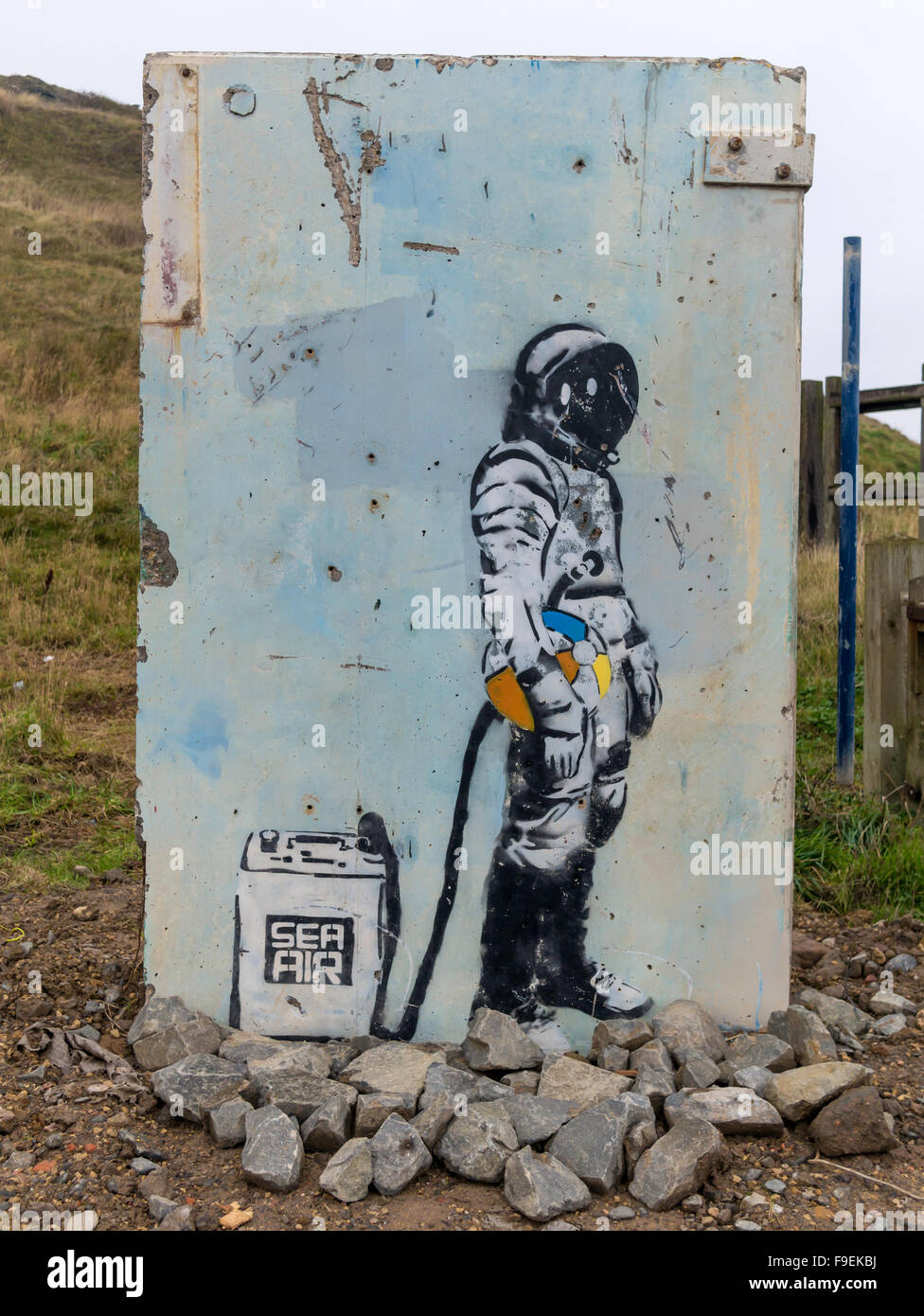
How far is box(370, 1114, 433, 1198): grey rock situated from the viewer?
7.77 feet

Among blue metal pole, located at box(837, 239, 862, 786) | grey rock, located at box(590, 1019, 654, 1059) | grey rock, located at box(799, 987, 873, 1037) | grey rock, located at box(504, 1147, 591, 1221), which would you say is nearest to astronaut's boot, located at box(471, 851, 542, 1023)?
grey rock, located at box(590, 1019, 654, 1059)

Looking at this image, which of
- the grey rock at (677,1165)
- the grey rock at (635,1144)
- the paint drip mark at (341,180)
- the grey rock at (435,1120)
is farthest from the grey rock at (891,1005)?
the paint drip mark at (341,180)

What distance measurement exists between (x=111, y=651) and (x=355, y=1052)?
5.27 metres

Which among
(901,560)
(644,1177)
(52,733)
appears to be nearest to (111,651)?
(52,733)

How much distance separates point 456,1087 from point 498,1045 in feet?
0.75

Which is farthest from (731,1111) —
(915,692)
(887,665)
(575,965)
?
(887,665)

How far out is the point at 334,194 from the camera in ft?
9.67

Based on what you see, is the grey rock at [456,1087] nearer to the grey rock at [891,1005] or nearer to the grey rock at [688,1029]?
the grey rock at [688,1029]

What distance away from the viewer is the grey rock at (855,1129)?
8.29 feet

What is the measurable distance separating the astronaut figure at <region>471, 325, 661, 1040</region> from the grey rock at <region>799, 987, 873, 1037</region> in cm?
62

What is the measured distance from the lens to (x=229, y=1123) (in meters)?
2.55

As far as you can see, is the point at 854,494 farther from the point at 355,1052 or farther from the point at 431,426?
the point at 355,1052

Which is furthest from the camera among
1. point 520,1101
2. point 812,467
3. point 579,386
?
point 812,467

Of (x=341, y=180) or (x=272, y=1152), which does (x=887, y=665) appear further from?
(x=272, y=1152)
